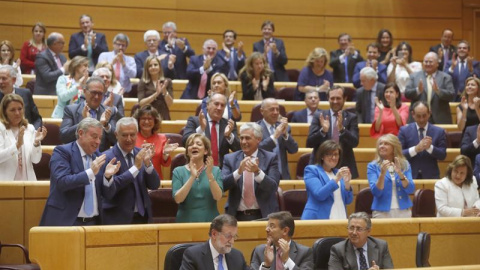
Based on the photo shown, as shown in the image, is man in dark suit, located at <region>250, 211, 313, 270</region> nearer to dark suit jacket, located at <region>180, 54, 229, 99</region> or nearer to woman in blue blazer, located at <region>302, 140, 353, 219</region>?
woman in blue blazer, located at <region>302, 140, 353, 219</region>

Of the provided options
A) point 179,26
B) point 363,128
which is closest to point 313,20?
point 179,26

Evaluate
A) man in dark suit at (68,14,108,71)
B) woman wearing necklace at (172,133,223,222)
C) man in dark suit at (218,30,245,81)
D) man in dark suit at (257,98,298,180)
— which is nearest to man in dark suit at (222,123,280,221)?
woman wearing necklace at (172,133,223,222)

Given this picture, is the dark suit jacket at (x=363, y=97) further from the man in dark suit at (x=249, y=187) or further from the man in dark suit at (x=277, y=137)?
the man in dark suit at (x=249, y=187)

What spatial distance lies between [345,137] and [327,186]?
1.34 metres

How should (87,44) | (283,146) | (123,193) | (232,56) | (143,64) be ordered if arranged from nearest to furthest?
(123,193)
(283,146)
(143,64)
(87,44)
(232,56)

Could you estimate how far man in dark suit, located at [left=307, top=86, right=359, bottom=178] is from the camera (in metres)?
7.05

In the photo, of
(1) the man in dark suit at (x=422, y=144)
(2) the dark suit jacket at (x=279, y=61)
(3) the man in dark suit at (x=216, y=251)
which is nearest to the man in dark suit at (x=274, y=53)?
(2) the dark suit jacket at (x=279, y=61)

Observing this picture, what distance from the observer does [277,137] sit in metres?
6.81

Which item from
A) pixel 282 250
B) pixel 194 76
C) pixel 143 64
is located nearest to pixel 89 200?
pixel 282 250

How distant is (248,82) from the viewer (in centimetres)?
870

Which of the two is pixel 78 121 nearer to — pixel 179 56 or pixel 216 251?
pixel 216 251

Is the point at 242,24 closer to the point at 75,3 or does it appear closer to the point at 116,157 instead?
the point at 75,3

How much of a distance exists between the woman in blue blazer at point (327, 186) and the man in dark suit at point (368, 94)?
7.99 feet

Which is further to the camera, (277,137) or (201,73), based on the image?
(201,73)
